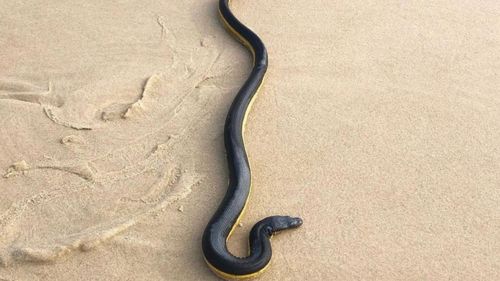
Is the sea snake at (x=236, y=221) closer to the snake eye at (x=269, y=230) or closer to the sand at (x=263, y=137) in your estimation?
the snake eye at (x=269, y=230)

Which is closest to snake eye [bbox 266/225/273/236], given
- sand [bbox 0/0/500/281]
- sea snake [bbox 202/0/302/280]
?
sea snake [bbox 202/0/302/280]

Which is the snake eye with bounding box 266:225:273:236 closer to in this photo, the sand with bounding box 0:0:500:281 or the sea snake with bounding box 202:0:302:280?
the sea snake with bounding box 202:0:302:280

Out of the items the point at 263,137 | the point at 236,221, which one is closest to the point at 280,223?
the point at 236,221

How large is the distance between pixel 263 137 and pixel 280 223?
44.0 inches

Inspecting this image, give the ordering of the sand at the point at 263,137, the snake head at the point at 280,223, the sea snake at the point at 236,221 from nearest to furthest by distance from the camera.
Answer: the sea snake at the point at 236,221, the sand at the point at 263,137, the snake head at the point at 280,223

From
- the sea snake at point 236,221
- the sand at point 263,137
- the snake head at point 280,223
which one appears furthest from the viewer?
the snake head at point 280,223

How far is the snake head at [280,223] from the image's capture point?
4.06 metres

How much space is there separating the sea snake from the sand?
13 centimetres

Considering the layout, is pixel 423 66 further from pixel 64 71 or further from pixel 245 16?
pixel 64 71

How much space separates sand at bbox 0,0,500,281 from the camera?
13.0 feet

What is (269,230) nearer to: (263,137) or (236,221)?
(236,221)

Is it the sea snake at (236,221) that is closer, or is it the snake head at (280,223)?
the sea snake at (236,221)

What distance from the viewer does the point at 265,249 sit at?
3850mm

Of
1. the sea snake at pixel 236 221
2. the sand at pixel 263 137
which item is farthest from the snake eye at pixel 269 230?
the sand at pixel 263 137
